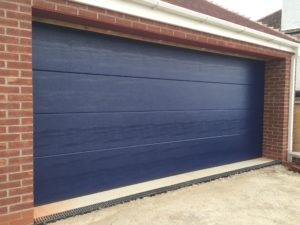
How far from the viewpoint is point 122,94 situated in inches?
167

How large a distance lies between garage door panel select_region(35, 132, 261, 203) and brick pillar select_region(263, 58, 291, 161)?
121cm

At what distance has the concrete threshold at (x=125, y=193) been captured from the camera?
3429mm

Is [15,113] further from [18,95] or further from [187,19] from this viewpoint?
[187,19]

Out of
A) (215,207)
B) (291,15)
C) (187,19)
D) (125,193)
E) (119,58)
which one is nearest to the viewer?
(215,207)

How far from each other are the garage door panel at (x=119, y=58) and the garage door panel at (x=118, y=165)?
111 cm

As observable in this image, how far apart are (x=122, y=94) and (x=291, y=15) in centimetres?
855

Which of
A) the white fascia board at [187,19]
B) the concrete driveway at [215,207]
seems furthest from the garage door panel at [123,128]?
the white fascia board at [187,19]

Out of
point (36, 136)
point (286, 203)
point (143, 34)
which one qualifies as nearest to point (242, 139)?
point (286, 203)

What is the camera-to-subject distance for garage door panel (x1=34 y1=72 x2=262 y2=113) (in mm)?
3590

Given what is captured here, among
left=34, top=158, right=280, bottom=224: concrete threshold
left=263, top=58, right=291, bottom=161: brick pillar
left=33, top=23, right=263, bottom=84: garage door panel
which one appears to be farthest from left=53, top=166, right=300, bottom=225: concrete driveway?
left=33, top=23, right=263, bottom=84: garage door panel

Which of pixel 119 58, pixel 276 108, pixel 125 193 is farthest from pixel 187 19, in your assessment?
pixel 276 108

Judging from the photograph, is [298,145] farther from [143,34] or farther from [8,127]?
[8,127]

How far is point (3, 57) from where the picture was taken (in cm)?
287

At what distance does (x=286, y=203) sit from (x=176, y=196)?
1.48 m
